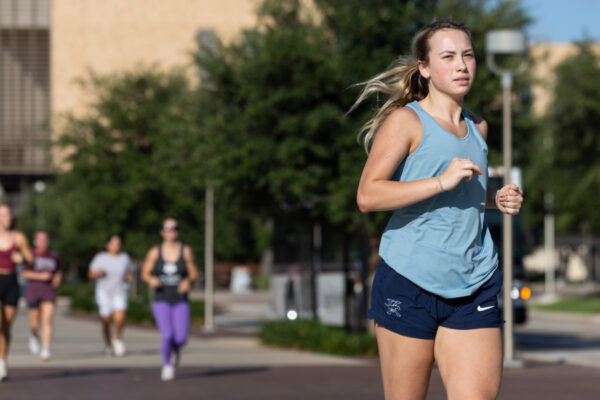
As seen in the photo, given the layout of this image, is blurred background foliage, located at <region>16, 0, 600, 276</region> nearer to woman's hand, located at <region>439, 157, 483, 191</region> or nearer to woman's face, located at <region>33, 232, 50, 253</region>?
woman's face, located at <region>33, 232, 50, 253</region>

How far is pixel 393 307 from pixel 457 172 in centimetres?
57

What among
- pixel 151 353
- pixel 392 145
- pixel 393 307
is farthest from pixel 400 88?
pixel 151 353

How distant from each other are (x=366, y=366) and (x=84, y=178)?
54.5 ft

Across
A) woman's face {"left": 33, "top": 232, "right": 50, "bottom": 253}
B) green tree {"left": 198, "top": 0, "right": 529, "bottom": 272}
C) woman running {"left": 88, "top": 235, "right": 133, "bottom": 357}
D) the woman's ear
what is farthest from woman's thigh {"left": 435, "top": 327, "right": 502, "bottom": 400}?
woman running {"left": 88, "top": 235, "right": 133, "bottom": 357}

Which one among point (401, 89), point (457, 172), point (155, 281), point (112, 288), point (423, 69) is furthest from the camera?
point (112, 288)

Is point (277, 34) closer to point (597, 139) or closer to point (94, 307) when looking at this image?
point (94, 307)

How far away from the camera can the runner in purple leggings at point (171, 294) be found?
481 inches

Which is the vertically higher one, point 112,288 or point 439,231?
point 439,231

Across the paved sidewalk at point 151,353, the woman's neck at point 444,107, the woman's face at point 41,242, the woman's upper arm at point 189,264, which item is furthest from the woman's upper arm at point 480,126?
the woman's face at point 41,242

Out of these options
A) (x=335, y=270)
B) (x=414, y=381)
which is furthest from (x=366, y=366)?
(x=414, y=381)

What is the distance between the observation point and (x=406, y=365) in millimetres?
4062

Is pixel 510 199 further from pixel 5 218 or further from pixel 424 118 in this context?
pixel 5 218

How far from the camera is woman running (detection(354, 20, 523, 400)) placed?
403 centimetres

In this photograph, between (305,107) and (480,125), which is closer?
(480,125)
